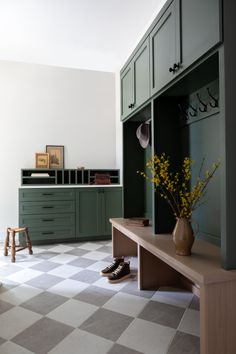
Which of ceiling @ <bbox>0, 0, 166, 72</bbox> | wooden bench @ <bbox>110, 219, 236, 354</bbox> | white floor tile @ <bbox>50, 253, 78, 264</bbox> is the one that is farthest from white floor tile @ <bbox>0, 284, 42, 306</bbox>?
ceiling @ <bbox>0, 0, 166, 72</bbox>

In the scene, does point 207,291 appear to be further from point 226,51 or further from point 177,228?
point 226,51

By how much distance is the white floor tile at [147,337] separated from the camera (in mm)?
1612

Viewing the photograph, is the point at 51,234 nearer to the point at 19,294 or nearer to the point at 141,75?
the point at 19,294

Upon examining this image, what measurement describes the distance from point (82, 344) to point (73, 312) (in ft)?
1.35

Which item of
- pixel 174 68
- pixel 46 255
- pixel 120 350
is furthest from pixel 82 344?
pixel 46 255

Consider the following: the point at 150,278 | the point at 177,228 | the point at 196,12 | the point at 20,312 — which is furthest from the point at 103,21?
the point at 20,312

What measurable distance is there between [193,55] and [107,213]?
3.13m

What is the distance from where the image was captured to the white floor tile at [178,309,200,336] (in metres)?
1.79

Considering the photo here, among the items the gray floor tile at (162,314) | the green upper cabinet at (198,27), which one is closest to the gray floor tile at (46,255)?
the gray floor tile at (162,314)

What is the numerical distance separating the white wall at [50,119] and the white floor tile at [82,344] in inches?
123

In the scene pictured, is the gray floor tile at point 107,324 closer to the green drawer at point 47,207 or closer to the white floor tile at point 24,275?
the white floor tile at point 24,275

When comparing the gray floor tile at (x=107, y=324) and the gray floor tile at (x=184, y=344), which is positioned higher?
the gray floor tile at (x=184, y=344)

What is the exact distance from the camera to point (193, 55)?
1650 millimetres

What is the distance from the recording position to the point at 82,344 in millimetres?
1658
